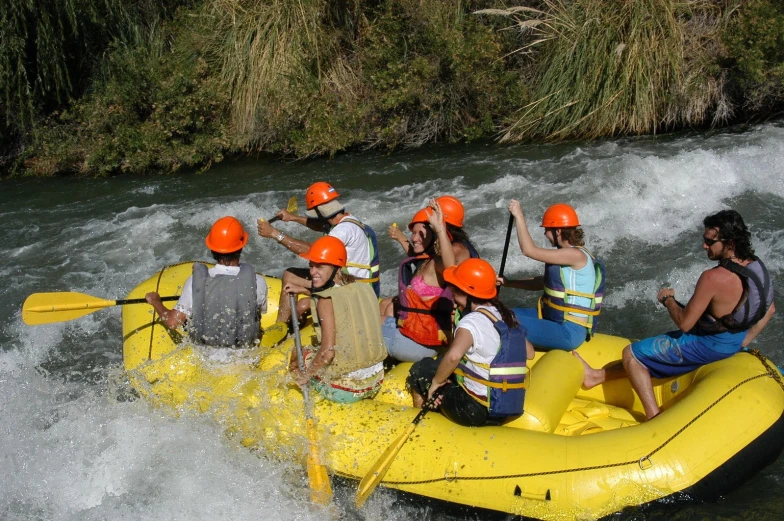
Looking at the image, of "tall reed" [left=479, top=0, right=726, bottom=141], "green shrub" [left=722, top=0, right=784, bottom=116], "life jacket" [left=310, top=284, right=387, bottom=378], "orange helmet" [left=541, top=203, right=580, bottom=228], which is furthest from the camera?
"tall reed" [left=479, top=0, right=726, bottom=141]

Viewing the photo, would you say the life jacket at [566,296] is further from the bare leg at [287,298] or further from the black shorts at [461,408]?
the bare leg at [287,298]

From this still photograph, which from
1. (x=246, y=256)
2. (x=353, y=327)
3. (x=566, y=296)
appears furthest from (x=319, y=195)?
(x=246, y=256)

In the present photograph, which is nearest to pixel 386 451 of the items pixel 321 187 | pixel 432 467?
pixel 432 467

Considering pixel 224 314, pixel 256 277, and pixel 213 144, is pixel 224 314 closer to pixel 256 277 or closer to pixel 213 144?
pixel 256 277

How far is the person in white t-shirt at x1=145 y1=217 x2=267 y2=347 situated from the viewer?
455cm

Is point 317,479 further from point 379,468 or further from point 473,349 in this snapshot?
point 473,349

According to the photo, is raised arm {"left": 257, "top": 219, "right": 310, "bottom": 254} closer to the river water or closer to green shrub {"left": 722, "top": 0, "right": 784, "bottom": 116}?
the river water

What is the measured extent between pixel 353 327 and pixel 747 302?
87.4 inches

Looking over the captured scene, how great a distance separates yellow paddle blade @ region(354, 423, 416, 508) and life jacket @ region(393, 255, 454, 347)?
84 cm

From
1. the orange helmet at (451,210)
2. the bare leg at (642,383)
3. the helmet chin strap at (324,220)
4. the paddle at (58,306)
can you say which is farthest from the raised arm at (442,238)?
the paddle at (58,306)

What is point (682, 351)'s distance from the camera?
4.51m

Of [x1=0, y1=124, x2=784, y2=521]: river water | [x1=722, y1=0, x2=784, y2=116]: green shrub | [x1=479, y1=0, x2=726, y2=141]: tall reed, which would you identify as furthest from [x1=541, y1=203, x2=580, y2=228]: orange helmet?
[x1=722, y1=0, x2=784, y2=116]: green shrub

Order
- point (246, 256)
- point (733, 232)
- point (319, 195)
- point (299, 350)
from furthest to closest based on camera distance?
point (246, 256)
point (319, 195)
point (299, 350)
point (733, 232)

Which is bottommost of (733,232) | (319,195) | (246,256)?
(246,256)
